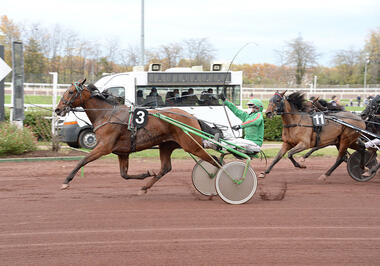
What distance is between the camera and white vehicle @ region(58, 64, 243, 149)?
14.2 meters

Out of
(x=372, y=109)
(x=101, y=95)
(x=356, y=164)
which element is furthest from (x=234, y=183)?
(x=372, y=109)

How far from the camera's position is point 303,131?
369 inches

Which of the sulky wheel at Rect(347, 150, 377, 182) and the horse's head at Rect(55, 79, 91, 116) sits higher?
the horse's head at Rect(55, 79, 91, 116)

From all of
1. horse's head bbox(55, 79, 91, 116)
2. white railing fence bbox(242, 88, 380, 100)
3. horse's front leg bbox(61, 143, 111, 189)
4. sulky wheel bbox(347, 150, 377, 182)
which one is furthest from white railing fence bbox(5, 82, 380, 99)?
horse's front leg bbox(61, 143, 111, 189)

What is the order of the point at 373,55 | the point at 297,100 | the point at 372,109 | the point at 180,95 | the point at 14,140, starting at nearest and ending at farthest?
the point at 297,100 → the point at 372,109 → the point at 14,140 → the point at 180,95 → the point at 373,55

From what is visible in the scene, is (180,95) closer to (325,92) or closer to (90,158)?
(90,158)

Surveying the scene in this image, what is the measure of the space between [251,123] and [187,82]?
7256 mm

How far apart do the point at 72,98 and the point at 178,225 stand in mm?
2913

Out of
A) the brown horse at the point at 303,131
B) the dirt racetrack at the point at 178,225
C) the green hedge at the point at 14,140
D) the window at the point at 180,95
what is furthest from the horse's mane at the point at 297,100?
the green hedge at the point at 14,140

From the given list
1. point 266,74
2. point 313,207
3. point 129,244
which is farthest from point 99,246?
point 266,74

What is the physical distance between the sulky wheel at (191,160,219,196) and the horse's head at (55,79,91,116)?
2.15 meters

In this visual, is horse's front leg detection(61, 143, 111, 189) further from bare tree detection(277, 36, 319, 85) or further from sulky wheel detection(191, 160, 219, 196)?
bare tree detection(277, 36, 319, 85)

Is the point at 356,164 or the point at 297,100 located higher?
the point at 297,100

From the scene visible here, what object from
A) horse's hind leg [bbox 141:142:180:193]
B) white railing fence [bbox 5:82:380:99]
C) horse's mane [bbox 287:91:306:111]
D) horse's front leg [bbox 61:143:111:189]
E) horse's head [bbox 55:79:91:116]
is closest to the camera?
horse's front leg [bbox 61:143:111:189]
